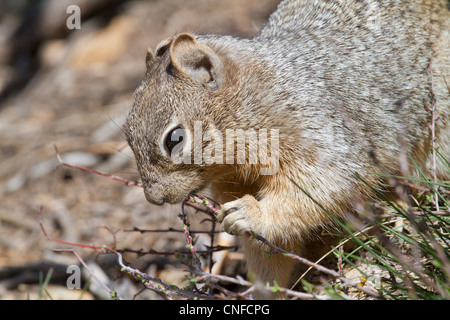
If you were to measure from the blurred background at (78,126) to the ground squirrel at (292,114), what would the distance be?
27.4 inches

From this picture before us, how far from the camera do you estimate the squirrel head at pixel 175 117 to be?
323 centimetres

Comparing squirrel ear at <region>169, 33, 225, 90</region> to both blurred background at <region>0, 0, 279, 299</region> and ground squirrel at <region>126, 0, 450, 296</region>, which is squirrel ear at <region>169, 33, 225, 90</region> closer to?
ground squirrel at <region>126, 0, 450, 296</region>

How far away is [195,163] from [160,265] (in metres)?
2.17

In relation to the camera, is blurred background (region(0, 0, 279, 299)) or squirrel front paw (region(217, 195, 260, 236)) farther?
blurred background (region(0, 0, 279, 299))

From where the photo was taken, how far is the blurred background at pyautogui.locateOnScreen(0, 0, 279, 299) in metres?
5.35

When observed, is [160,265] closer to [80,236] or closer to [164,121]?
[80,236]

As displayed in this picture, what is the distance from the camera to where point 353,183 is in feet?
11.5

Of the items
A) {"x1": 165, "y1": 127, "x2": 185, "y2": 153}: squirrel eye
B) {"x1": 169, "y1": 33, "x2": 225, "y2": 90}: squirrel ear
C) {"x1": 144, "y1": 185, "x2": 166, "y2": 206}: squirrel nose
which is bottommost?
{"x1": 144, "y1": 185, "x2": 166, "y2": 206}: squirrel nose

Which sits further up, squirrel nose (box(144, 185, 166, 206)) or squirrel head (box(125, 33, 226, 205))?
squirrel head (box(125, 33, 226, 205))

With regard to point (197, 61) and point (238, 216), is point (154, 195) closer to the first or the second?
point (238, 216)

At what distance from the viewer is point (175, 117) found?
3266 millimetres

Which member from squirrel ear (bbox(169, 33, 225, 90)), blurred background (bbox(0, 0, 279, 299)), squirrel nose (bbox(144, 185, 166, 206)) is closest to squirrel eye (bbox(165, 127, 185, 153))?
squirrel nose (bbox(144, 185, 166, 206))

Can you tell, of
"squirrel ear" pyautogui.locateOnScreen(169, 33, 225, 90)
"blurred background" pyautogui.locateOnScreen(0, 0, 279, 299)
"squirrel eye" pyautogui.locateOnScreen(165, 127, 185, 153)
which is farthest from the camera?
"blurred background" pyautogui.locateOnScreen(0, 0, 279, 299)
